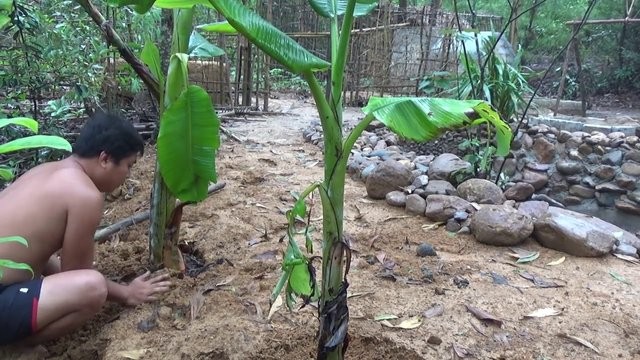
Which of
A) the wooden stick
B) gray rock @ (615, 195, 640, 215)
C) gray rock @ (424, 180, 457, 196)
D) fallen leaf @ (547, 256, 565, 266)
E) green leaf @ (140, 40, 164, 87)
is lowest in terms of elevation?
gray rock @ (615, 195, 640, 215)

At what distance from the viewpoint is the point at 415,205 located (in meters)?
3.82

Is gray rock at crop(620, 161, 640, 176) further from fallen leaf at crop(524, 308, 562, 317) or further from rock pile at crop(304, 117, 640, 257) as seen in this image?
fallen leaf at crop(524, 308, 562, 317)

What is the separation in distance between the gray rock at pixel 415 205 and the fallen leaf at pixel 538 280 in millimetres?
1017

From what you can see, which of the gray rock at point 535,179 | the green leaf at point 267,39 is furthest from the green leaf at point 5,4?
the gray rock at point 535,179

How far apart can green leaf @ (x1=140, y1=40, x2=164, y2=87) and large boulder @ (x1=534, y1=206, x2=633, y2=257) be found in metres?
2.54

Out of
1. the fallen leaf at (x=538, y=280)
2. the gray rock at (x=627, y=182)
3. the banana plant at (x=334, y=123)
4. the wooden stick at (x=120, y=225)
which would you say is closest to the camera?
the banana plant at (x=334, y=123)

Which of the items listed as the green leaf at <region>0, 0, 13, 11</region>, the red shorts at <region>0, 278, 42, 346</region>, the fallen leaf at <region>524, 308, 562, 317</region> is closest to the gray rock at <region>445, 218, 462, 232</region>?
the fallen leaf at <region>524, 308, 562, 317</region>

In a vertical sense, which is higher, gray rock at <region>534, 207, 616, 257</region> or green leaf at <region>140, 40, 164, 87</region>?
green leaf at <region>140, 40, 164, 87</region>

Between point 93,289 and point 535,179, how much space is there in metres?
5.29

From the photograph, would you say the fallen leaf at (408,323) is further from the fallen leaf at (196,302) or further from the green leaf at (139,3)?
the green leaf at (139,3)

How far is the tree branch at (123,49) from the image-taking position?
220 cm

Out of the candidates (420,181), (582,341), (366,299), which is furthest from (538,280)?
(420,181)

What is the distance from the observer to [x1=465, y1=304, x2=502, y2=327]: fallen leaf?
2326 millimetres

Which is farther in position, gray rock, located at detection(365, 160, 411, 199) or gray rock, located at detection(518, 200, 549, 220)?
gray rock, located at detection(365, 160, 411, 199)
